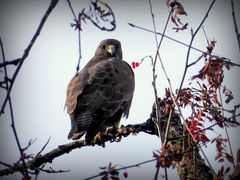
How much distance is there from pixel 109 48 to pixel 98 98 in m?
2.68

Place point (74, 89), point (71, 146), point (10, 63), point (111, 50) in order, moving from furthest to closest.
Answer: point (111, 50), point (74, 89), point (71, 146), point (10, 63)

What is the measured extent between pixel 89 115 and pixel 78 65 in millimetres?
2872

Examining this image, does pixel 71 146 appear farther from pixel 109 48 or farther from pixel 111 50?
pixel 109 48

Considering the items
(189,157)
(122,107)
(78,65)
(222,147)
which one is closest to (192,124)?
(222,147)

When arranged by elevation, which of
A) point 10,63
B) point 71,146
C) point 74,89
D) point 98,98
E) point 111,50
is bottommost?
point 71,146

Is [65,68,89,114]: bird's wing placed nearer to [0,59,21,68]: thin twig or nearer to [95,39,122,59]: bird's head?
[95,39,122,59]: bird's head

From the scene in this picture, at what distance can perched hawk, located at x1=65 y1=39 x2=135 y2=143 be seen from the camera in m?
5.72

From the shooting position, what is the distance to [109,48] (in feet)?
28.1

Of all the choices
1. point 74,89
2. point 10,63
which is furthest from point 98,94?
point 10,63

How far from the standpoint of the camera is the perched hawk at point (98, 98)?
5.72 meters

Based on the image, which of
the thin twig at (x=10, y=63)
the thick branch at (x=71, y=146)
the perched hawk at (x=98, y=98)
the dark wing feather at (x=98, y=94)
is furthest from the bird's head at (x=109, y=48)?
the thin twig at (x=10, y=63)

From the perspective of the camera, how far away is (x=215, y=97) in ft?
13.6

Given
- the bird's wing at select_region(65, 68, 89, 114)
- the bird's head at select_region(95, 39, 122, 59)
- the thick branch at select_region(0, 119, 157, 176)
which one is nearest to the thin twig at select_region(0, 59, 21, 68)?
the thick branch at select_region(0, 119, 157, 176)

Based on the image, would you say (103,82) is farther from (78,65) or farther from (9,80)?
(9,80)
